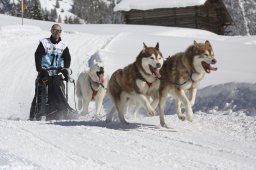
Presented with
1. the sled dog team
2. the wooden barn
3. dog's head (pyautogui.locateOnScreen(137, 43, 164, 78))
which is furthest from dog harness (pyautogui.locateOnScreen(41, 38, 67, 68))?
the wooden barn

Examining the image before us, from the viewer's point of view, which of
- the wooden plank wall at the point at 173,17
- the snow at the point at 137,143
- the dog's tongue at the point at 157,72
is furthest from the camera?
the wooden plank wall at the point at 173,17

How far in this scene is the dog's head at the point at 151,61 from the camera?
248 inches

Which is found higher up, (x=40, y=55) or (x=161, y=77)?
(x=40, y=55)

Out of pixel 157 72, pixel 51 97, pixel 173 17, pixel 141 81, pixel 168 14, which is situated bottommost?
pixel 51 97

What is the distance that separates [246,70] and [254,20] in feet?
231

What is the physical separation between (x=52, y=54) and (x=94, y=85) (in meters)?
1.33

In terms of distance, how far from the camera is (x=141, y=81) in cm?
645

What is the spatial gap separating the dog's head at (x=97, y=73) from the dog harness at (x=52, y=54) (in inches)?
34.7

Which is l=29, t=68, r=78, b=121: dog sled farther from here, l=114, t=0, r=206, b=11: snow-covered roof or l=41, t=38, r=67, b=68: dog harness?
l=114, t=0, r=206, b=11: snow-covered roof

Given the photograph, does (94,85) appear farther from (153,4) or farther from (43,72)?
(153,4)

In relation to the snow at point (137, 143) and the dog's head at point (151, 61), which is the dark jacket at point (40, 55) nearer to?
the snow at point (137, 143)

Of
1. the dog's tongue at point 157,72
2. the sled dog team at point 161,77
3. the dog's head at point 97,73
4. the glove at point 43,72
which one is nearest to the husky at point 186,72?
the sled dog team at point 161,77

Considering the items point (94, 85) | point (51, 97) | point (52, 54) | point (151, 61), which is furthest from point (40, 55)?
point (151, 61)

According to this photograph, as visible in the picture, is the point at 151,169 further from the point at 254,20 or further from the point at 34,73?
the point at 254,20
